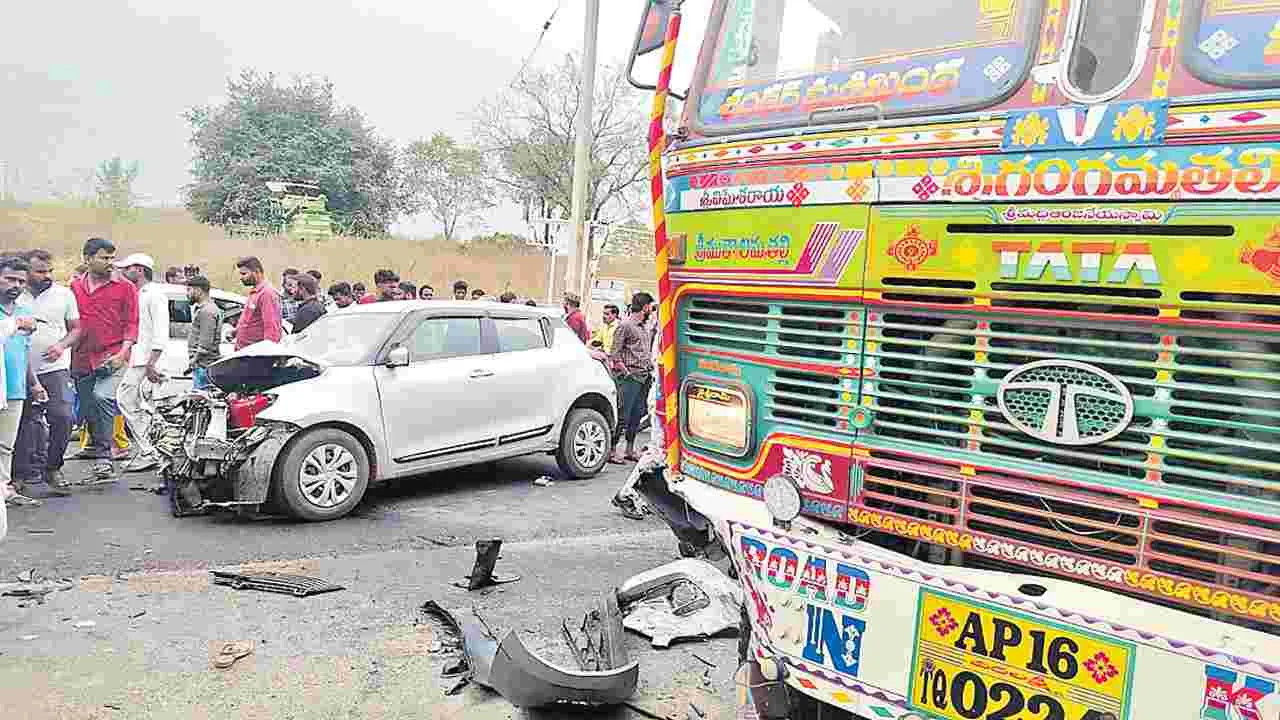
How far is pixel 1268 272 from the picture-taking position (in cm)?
217

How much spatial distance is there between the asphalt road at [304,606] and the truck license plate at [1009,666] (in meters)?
1.55

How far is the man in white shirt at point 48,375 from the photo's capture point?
6.98m

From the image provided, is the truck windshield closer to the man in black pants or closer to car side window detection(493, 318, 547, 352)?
car side window detection(493, 318, 547, 352)

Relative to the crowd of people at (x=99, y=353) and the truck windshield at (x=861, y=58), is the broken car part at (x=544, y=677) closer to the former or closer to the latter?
the truck windshield at (x=861, y=58)

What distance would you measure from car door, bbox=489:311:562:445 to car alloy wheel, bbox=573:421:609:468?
38cm

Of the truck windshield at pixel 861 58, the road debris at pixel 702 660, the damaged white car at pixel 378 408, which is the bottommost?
the road debris at pixel 702 660

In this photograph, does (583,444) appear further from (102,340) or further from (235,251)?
(235,251)

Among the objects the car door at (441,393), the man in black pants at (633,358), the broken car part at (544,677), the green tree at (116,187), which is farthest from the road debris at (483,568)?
the green tree at (116,187)

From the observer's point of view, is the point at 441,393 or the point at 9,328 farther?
the point at 441,393

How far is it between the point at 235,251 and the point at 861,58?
895 inches

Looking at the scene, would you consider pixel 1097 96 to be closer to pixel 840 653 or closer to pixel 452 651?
pixel 840 653

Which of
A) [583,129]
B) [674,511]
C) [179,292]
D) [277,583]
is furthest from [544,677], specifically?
[583,129]

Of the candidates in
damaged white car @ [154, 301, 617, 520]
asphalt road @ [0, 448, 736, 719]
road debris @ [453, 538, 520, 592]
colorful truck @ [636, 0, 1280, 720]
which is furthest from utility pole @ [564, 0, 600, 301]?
colorful truck @ [636, 0, 1280, 720]

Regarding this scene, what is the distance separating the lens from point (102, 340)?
25.0ft
